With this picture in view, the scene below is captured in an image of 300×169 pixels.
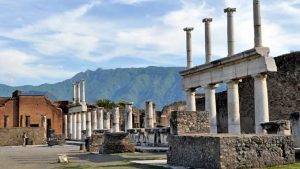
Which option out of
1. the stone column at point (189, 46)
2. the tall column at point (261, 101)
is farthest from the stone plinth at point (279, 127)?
the stone column at point (189, 46)

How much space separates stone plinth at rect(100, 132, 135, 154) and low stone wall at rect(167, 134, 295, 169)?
1027cm

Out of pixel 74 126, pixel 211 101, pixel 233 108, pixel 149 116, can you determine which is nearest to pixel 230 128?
pixel 233 108

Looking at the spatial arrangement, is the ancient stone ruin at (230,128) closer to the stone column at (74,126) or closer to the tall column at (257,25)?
the tall column at (257,25)

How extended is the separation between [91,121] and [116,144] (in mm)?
22048

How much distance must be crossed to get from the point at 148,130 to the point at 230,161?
1565 centimetres

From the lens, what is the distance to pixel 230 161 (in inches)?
433

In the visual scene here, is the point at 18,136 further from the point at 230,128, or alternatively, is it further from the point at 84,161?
the point at 230,128

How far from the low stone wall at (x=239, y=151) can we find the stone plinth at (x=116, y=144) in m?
10.3

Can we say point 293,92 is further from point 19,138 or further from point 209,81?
point 19,138

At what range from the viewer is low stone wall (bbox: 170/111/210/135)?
14.1 metres

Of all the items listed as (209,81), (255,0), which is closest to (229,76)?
(209,81)

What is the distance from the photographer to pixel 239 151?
11.2 m

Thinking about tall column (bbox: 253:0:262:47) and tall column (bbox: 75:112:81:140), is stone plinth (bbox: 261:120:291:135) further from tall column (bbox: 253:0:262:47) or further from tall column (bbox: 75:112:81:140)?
tall column (bbox: 75:112:81:140)

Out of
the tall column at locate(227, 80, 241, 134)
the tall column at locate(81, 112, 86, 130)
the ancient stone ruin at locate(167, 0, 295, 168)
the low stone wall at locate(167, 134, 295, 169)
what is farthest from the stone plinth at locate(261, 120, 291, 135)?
the tall column at locate(81, 112, 86, 130)
